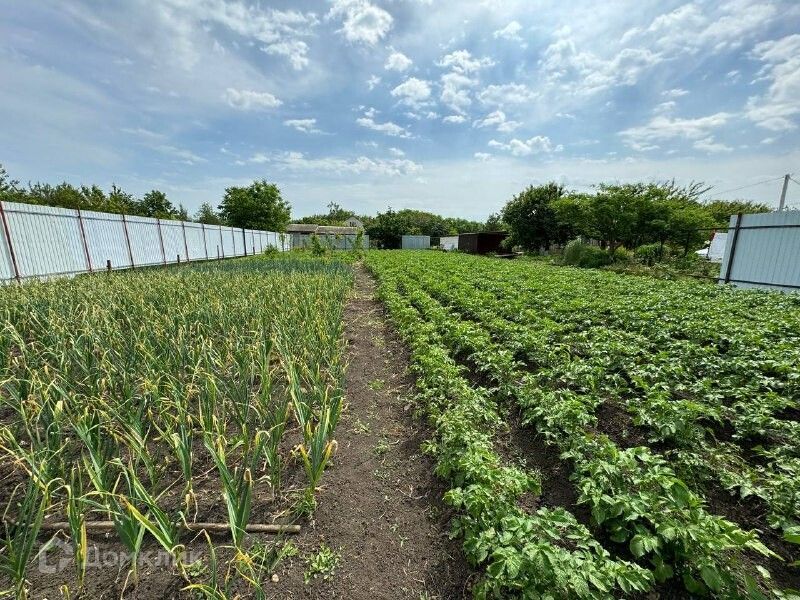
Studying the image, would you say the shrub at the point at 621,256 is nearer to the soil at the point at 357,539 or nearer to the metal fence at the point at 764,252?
the metal fence at the point at 764,252

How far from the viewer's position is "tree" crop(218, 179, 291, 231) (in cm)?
3641

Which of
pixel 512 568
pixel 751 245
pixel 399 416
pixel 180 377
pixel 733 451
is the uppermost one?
pixel 751 245

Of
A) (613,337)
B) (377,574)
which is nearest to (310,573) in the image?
(377,574)

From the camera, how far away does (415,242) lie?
47.1 meters

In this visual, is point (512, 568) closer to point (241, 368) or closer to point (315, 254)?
point (241, 368)

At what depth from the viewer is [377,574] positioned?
1.84m

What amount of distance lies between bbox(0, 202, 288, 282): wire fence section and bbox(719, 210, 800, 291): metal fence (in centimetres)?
1941

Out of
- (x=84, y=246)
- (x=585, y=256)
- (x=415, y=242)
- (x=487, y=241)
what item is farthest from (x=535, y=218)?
(x=84, y=246)

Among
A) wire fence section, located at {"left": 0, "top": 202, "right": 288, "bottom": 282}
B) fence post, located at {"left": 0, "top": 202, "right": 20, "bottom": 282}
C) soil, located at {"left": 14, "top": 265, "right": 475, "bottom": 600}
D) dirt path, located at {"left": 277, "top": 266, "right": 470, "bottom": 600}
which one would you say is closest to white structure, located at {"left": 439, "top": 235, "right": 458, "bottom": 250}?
wire fence section, located at {"left": 0, "top": 202, "right": 288, "bottom": 282}

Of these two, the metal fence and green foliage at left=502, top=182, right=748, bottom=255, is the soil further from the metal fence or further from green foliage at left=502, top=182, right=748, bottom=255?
green foliage at left=502, top=182, right=748, bottom=255

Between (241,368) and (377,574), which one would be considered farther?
(241,368)

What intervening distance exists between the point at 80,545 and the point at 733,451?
4.17 m

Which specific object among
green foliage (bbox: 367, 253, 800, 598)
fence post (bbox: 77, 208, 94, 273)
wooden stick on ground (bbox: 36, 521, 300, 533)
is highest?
fence post (bbox: 77, 208, 94, 273)

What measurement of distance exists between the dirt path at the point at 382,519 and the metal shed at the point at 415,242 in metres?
43.6
